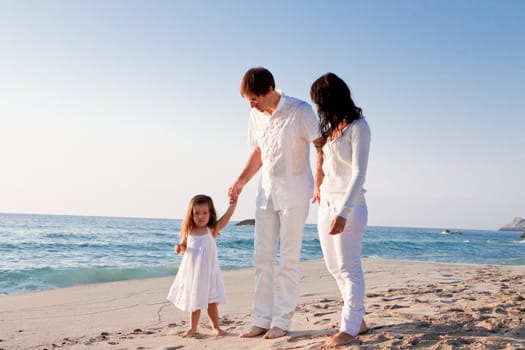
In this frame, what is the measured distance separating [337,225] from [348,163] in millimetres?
432

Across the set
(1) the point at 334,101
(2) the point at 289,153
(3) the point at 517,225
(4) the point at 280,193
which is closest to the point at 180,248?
(4) the point at 280,193

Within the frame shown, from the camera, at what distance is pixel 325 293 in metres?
6.70

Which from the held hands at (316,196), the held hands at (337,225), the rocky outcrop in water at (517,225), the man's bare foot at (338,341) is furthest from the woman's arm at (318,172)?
the rocky outcrop in water at (517,225)

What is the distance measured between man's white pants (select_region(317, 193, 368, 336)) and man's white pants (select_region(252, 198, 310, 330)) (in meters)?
0.37

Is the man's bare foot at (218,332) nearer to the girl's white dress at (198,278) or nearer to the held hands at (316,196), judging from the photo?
the girl's white dress at (198,278)

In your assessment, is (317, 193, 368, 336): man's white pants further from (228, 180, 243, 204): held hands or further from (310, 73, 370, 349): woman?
(228, 180, 243, 204): held hands

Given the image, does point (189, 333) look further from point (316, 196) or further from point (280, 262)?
point (316, 196)

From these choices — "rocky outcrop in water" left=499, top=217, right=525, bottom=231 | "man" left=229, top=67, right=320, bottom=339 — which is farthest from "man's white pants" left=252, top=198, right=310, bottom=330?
"rocky outcrop in water" left=499, top=217, right=525, bottom=231

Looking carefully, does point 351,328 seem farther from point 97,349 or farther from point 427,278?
point 427,278

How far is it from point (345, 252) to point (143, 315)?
335 cm

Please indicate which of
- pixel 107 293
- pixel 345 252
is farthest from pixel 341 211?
pixel 107 293

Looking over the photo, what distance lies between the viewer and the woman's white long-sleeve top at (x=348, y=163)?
288cm

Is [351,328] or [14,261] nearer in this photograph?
[351,328]

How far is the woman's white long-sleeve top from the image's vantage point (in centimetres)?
288
